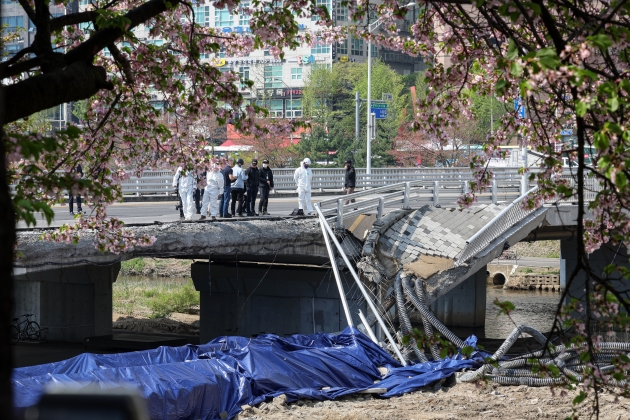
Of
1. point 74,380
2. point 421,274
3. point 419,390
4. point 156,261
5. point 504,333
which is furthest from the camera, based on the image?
point 156,261

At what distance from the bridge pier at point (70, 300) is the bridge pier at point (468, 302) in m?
11.9

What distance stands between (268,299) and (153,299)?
12677 mm

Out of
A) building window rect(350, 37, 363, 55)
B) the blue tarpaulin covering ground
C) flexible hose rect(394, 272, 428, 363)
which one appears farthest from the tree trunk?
building window rect(350, 37, 363, 55)

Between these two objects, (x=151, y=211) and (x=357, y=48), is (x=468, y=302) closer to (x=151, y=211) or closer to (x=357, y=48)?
(x=151, y=211)

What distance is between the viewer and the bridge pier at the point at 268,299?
21.8 m

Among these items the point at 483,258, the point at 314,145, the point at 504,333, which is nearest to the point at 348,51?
the point at 314,145

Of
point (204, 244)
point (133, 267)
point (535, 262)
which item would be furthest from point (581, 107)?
point (535, 262)

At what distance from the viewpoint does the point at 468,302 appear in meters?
30.0

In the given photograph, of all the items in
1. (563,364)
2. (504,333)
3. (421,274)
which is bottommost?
(504,333)

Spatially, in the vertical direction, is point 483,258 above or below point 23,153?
below

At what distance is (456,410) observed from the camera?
579 inches

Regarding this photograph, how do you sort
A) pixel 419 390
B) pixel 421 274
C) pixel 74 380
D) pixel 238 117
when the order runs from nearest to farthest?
pixel 238 117
pixel 74 380
pixel 419 390
pixel 421 274

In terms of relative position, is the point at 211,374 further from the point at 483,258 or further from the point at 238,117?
the point at 483,258

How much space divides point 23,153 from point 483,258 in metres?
17.1
